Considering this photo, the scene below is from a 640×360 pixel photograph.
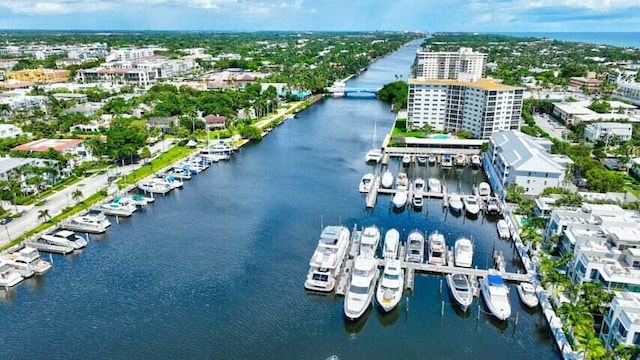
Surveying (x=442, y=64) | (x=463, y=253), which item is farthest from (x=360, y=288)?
(x=442, y=64)

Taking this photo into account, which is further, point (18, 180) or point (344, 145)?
point (344, 145)

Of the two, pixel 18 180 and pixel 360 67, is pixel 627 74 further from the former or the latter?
pixel 18 180

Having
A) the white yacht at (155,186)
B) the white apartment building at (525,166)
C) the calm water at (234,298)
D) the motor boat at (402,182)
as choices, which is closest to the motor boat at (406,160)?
the motor boat at (402,182)

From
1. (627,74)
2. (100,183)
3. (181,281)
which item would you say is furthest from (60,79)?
(627,74)

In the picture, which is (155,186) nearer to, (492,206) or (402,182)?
(402,182)

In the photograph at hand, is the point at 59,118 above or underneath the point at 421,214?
above

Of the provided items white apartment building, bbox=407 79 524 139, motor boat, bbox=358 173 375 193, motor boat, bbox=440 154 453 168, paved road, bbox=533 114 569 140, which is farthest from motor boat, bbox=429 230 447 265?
paved road, bbox=533 114 569 140
